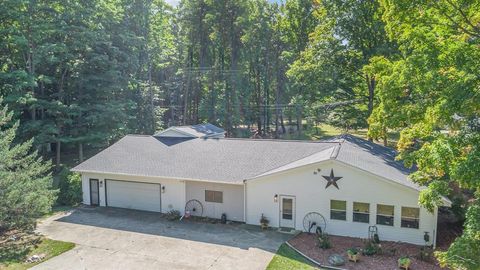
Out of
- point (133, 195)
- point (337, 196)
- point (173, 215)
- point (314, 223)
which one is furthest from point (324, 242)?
point (133, 195)

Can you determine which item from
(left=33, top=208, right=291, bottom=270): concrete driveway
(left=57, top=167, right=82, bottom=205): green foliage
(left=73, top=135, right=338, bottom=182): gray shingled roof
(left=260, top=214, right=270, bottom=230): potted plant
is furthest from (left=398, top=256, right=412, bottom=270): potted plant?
(left=57, top=167, right=82, bottom=205): green foliage

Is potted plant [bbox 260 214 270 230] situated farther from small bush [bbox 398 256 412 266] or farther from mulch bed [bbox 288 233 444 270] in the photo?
small bush [bbox 398 256 412 266]

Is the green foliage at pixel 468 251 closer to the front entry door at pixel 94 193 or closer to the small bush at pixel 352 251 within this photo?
the small bush at pixel 352 251

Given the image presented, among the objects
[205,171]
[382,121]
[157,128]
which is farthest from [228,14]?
[382,121]

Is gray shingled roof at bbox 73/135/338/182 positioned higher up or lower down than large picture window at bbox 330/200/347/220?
higher up

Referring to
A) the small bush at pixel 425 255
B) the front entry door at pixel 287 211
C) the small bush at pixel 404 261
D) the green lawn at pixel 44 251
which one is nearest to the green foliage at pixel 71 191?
the green lawn at pixel 44 251

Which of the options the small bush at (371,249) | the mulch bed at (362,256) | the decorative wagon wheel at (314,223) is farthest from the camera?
the decorative wagon wheel at (314,223)

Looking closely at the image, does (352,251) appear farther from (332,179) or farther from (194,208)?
(194,208)

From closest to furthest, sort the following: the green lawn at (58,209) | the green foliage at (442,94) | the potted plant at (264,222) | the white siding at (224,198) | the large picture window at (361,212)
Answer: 1. the green foliage at (442,94)
2. the large picture window at (361,212)
3. the potted plant at (264,222)
4. the white siding at (224,198)
5. the green lawn at (58,209)
